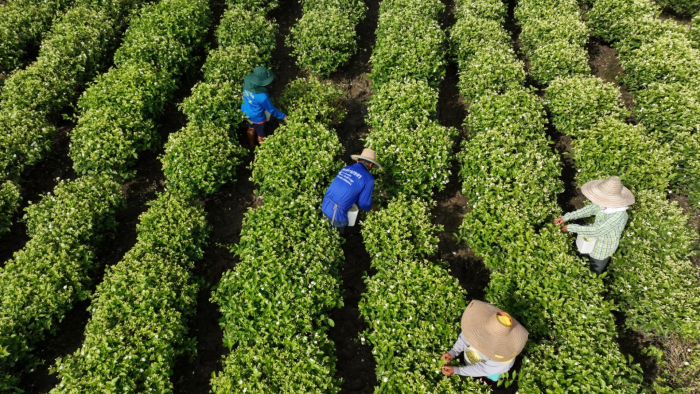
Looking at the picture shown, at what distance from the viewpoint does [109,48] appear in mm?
11336

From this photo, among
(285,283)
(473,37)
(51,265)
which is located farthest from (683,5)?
(51,265)

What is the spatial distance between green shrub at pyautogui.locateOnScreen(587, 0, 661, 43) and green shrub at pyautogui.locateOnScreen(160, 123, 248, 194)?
11.5 metres

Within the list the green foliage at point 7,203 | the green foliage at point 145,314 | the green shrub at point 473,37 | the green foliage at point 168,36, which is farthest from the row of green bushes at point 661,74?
the green foliage at point 7,203

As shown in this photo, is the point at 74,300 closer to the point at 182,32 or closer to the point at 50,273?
the point at 50,273

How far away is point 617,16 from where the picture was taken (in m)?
11.5

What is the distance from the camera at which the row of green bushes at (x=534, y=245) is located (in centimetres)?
562

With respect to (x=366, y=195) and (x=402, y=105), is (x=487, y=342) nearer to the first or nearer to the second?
(x=366, y=195)

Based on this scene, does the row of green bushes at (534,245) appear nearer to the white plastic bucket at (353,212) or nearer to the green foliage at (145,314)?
the white plastic bucket at (353,212)

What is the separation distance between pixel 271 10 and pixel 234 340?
35.6 ft

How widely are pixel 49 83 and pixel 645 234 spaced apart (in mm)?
13532

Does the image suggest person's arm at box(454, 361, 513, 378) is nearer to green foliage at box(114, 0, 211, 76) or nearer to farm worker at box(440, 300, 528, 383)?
farm worker at box(440, 300, 528, 383)

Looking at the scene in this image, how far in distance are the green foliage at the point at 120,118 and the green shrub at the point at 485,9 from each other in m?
8.78

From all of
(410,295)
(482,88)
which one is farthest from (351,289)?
(482,88)

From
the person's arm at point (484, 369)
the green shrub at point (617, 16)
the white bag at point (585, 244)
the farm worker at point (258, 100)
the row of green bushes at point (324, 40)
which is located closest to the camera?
the person's arm at point (484, 369)
